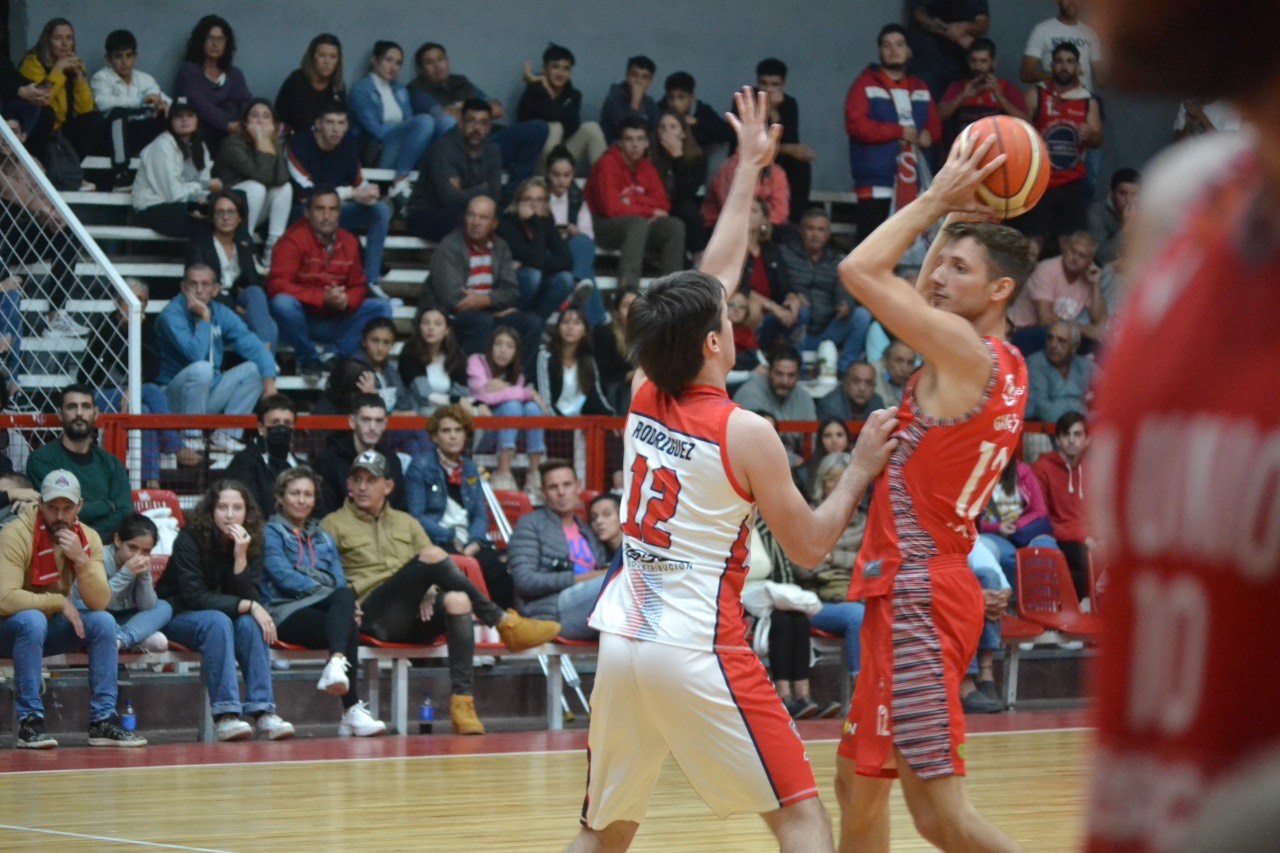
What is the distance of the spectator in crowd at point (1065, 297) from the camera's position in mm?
14414

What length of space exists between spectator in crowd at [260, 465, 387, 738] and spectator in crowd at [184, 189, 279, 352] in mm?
2526

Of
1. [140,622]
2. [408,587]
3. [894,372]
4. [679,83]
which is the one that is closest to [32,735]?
[140,622]

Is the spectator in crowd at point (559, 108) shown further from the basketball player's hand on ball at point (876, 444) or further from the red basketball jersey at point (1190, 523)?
the red basketball jersey at point (1190, 523)

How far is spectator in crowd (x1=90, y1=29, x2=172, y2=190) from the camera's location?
12680 millimetres

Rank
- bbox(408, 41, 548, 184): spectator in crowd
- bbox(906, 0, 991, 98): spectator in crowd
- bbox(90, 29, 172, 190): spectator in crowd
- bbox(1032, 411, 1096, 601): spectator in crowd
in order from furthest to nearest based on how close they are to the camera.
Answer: bbox(906, 0, 991, 98): spectator in crowd, bbox(408, 41, 548, 184): spectator in crowd, bbox(90, 29, 172, 190): spectator in crowd, bbox(1032, 411, 1096, 601): spectator in crowd

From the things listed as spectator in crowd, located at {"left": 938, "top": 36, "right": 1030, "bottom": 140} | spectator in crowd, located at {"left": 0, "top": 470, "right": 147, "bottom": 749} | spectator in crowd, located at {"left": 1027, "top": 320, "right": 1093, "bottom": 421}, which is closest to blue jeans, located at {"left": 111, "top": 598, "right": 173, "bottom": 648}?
spectator in crowd, located at {"left": 0, "top": 470, "right": 147, "bottom": 749}

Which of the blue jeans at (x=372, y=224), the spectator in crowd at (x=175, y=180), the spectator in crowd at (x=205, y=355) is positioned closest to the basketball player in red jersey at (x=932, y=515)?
the spectator in crowd at (x=205, y=355)

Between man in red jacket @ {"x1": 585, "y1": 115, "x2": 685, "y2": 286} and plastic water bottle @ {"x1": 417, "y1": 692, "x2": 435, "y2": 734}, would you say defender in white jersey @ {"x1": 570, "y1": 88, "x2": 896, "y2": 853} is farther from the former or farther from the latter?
man in red jacket @ {"x1": 585, "y1": 115, "x2": 685, "y2": 286}

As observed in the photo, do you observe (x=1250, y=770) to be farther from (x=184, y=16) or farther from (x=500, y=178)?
(x=184, y=16)

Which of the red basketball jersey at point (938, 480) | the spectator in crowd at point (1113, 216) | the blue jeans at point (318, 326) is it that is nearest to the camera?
the red basketball jersey at point (938, 480)

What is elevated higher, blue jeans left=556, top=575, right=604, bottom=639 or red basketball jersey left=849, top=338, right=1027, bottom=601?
red basketball jersey left=849, top=338, right=1027, bottom=601

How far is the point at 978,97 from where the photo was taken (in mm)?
15742

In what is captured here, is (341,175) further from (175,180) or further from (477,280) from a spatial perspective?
(477,280)

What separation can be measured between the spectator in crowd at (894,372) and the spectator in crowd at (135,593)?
5.91 m
